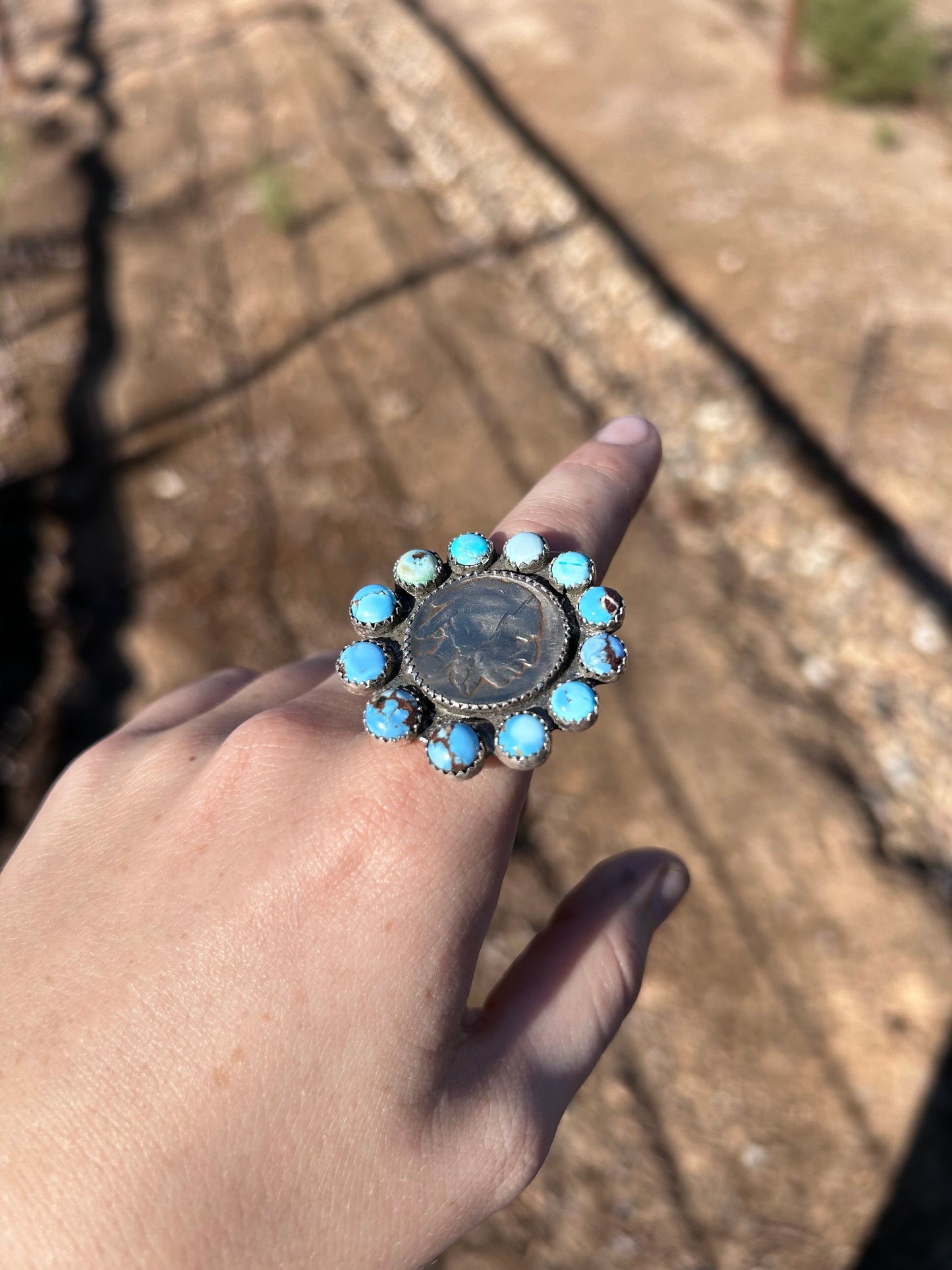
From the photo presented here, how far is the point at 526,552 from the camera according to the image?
1.70 m

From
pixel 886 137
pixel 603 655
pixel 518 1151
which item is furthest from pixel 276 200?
pixel 518 1151

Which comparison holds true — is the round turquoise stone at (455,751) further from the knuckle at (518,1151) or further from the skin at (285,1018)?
the knuckle at (518,1151)

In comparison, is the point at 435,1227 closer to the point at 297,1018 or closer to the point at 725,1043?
the point at 297,1018

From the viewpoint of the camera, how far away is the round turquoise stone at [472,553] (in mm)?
1707

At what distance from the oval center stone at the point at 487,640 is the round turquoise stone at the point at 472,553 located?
0.04m

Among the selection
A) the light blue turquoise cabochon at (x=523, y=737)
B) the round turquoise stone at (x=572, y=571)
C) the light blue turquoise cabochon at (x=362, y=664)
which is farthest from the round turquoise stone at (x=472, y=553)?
the light blue turquoise cabochon at (x=523, y=737)

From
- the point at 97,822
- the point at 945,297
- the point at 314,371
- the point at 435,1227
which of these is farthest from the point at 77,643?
the point at 945,297

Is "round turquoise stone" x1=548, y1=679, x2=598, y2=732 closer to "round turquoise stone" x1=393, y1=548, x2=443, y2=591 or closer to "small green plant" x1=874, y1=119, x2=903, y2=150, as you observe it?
"round turquoise stone" x1=393, y1=548, x2=443, y2=591

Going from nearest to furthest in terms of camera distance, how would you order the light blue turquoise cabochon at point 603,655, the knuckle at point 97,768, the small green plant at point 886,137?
the light blue turquoise cabochon at point 603,655, the knuckle at point 97,768, the small green plant at point 886,137

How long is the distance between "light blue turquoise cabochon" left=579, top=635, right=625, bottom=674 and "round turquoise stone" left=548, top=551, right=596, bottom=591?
0.15 m

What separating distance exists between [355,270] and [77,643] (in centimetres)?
360

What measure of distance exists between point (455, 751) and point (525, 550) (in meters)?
0.49

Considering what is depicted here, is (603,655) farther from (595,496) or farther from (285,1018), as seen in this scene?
(285,1018)

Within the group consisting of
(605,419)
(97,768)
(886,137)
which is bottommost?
(605,419)
